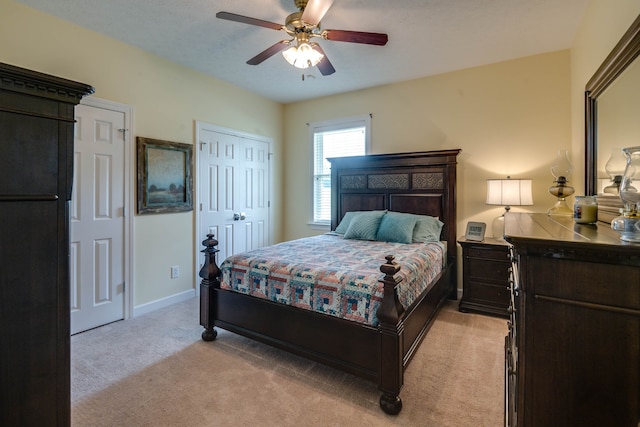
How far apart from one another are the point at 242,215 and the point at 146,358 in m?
2.31

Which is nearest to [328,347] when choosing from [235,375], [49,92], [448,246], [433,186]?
[235,375]

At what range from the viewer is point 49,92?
2.85 ft

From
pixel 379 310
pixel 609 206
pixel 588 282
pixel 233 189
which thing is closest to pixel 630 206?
pixel 588 282

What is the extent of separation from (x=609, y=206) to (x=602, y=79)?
0.91 metres

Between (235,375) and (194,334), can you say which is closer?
(235,375)

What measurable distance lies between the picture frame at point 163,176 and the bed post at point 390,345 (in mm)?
2690

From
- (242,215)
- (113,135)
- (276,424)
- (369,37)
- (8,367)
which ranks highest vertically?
(369,37)

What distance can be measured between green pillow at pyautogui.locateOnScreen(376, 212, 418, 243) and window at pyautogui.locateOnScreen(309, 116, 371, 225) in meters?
1.28

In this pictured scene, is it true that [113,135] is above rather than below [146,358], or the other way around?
above

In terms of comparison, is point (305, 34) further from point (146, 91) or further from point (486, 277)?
point (486, 277)

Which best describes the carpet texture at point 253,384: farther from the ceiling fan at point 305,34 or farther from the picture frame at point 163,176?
the ceiling fan at point 305,34

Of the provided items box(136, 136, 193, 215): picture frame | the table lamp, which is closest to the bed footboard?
box(136, 136, 193, 215): picture frame

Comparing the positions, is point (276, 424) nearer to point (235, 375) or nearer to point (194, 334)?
point (235, 375)

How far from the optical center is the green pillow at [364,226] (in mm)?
3521
